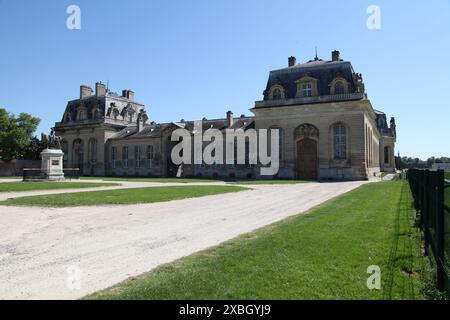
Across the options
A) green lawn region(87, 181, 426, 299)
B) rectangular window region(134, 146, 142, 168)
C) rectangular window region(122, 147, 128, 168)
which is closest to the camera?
green lawn region(87, 181, 426, 299)

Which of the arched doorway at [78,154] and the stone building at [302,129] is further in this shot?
the arched doorway at [78,154]

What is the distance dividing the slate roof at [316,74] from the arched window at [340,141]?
4.11 m

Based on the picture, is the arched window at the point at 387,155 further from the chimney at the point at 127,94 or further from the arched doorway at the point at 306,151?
the chimney at the point at 127,94

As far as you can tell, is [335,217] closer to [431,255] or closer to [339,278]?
[431,255]

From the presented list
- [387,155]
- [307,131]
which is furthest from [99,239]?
[387,155]

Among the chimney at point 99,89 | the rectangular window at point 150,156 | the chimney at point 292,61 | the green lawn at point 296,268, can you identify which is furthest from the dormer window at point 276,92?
the green lawn at point 296,268

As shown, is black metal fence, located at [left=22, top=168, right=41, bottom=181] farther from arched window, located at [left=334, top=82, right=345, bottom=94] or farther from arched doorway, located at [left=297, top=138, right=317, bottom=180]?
arched window, located at [left=334, top=82, right=345, bottom=94]

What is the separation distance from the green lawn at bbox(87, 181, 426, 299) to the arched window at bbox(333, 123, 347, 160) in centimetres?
3133

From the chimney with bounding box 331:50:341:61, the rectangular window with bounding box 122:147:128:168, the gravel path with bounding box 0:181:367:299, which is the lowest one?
the gravel path with bounding box 0:181:367:299

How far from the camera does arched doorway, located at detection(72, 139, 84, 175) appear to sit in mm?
61219

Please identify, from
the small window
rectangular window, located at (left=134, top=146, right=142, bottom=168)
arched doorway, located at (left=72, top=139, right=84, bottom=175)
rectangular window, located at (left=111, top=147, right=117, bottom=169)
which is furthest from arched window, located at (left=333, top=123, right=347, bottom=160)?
arched doorway, located at (left=72, top=139, right=84, bottom=175)

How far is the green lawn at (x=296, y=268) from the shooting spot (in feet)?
14.9

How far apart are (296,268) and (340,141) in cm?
3565

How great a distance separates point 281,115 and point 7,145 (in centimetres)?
4529
